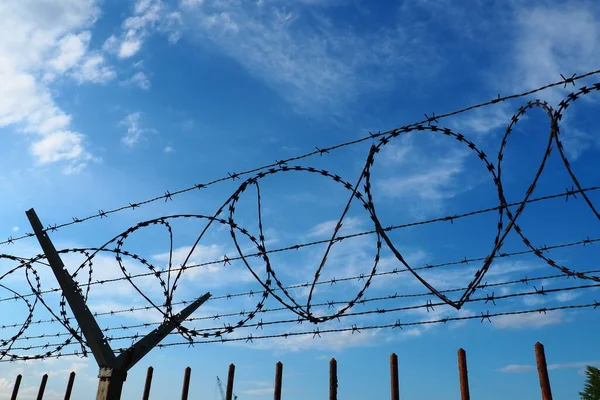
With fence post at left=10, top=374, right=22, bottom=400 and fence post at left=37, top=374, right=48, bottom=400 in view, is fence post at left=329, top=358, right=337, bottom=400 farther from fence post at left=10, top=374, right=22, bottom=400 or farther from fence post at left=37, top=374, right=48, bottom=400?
fence post at left=10, top=374, right=22, bottom=400

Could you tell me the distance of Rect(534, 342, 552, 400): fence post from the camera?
709 cm

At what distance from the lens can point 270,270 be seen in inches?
315

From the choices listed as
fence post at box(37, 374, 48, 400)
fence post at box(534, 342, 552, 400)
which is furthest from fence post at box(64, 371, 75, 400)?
fence post at box(534, 342, 552, 400)

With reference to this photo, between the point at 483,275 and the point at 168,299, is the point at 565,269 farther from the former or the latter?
the point at 168,299

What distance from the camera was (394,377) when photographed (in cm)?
884

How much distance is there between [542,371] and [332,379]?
4.16 meters

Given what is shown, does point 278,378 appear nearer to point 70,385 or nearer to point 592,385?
point 70,385

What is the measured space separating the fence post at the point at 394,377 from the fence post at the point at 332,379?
5.14 feet

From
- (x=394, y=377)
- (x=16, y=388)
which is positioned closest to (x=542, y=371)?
(x=394, y=377)

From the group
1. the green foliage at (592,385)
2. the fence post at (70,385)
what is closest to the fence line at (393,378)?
the fence post at (70,385)

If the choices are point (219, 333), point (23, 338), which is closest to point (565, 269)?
point (219, 333)

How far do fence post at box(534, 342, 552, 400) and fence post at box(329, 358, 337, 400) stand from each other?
4065mm

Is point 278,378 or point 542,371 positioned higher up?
point 278,378

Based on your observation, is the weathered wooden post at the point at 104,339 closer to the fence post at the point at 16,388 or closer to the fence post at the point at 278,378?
the fence post at the point at 278,378
